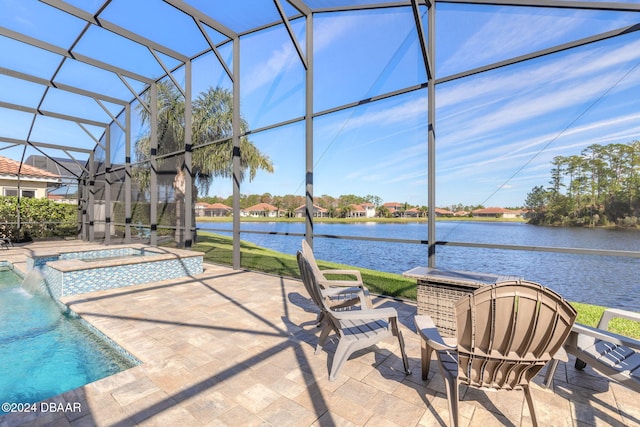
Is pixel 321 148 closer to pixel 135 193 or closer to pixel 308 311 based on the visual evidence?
pixel 308 311

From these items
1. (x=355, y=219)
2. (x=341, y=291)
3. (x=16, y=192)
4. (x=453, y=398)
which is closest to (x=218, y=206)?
(x=355, y=219)

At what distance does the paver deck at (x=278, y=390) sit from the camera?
1750mm

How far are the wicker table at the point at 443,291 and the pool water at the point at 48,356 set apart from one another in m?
2.91

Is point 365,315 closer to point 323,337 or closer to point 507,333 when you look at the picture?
point 323,337

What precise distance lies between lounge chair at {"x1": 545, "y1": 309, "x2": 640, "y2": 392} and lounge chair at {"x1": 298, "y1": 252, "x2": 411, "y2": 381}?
3.74ft

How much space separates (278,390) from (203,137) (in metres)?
8.95

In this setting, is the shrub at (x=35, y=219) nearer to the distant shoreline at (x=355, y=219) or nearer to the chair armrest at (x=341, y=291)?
the distant shoreline at (x=355, y=219)

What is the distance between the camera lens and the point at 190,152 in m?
7.32

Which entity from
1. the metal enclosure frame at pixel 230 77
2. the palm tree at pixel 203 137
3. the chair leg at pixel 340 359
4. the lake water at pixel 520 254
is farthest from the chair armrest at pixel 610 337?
the palm tree at pixel 203 137

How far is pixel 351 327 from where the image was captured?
2.42 meters

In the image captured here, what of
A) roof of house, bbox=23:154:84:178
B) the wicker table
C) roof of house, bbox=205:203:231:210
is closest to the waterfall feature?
roof of house, bbox=205:203:231:210

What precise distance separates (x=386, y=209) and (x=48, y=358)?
6040 mm

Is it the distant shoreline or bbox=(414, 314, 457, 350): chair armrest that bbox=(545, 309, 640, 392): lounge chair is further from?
the distant shoreline

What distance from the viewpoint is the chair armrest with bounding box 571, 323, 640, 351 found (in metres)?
1.79
